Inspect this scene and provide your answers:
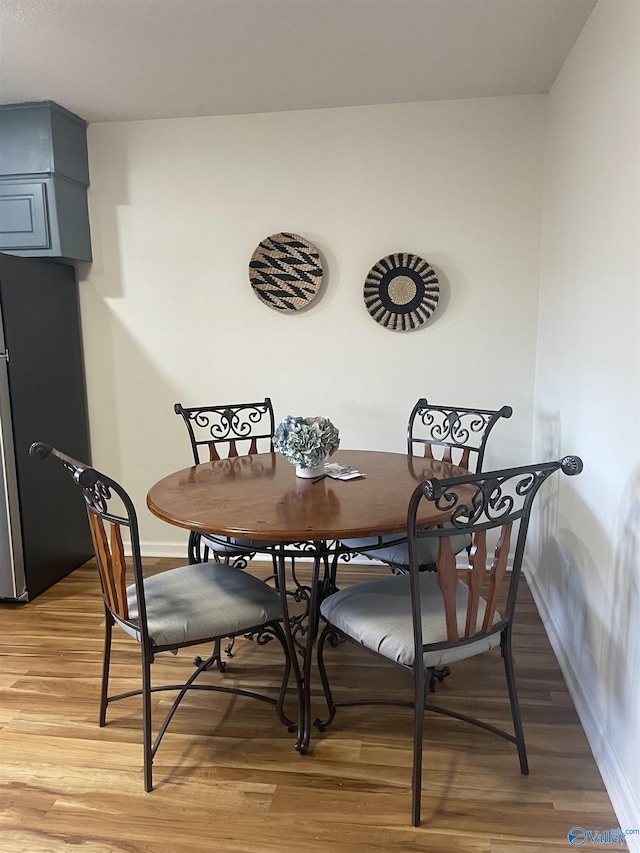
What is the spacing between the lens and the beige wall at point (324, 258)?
10.4ft

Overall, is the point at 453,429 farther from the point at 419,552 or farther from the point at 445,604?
the point at 445,604

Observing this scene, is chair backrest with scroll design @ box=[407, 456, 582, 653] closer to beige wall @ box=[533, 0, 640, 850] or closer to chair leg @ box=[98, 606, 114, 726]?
beige wall @ box=[533, 0, 640, 850]

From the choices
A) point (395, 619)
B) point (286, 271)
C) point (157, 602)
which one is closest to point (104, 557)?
point (157, 602)

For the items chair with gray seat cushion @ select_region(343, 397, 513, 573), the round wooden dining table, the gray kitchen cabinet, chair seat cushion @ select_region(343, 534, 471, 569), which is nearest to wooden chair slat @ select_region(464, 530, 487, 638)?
the round wooden dining table

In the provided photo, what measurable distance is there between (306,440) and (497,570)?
2.65 feet

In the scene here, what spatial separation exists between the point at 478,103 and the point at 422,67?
518mm

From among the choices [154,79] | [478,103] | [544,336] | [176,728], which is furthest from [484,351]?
[176,728]

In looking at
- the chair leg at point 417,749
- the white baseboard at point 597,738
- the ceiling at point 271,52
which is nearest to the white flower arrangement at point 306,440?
the chair leg at point 417,749

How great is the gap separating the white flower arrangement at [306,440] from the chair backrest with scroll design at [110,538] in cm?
65

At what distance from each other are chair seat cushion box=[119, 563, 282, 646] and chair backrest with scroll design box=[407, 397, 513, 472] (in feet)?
3.37

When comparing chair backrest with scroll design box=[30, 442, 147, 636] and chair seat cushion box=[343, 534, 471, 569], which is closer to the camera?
chair backrest with scroll design box=[30, 442, 147, 636]

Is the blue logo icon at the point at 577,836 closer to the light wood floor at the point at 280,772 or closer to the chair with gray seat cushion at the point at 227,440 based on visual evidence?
the light wood floor at the point at 280,772

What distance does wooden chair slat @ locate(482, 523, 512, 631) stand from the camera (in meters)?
1.69

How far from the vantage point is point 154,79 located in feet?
→ 9.21
